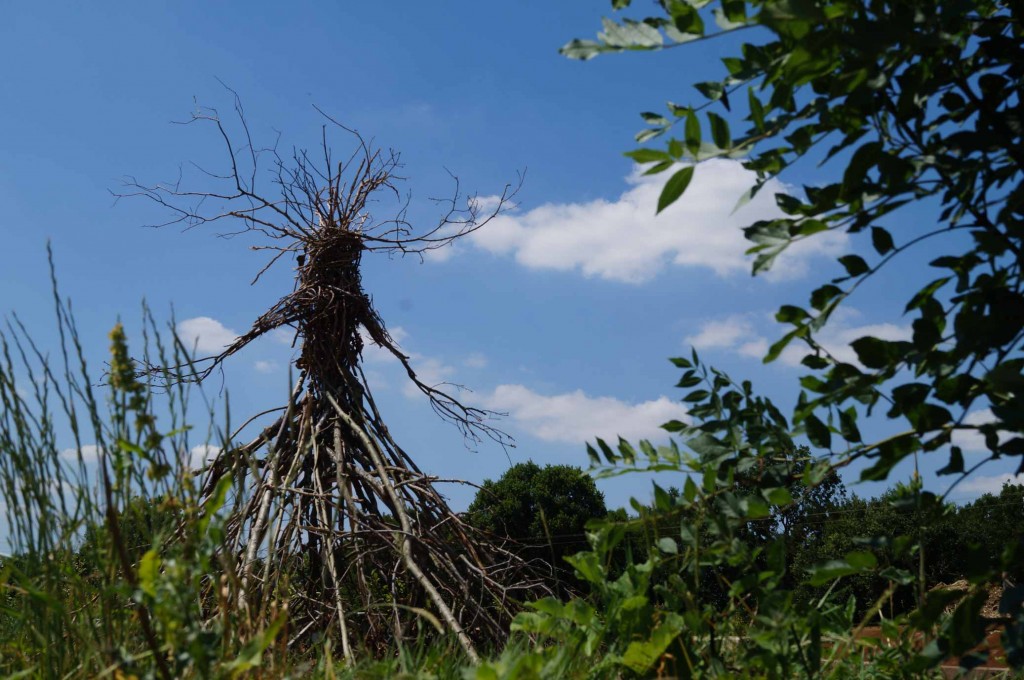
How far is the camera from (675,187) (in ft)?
4.80

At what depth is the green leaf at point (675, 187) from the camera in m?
1.46

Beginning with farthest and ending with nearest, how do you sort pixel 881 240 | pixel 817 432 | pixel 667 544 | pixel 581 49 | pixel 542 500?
pixel 542 500, pixel 667 544, pixel 817 432, pixel 881 240, pixel 581 49

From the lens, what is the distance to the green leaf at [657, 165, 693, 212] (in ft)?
4.80

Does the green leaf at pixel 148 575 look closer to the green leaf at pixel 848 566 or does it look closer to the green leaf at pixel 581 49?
the green leaf at pixel 581 49

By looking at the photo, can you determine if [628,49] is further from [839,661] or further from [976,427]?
[839,661]

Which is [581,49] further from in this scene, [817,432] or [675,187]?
[817,432]

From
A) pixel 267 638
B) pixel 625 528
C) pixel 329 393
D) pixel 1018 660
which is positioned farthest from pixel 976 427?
pixel 329 393

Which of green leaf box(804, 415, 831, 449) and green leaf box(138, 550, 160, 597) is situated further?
green leaf box(804, 415, 831, 449)

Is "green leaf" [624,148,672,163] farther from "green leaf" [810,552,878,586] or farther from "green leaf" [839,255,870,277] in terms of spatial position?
"green leaf" [810,552,878,586]

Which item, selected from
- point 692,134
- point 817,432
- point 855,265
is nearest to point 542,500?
point 817,432

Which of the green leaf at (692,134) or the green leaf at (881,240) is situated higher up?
the green leaf at (692,134)

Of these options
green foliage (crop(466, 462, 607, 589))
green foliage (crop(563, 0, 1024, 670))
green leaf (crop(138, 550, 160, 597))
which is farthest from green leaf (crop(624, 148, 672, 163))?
green foliage (crop(466, 462, 607, 589))

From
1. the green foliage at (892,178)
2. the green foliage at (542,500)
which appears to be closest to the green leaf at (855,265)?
the green foliage at (892,178)

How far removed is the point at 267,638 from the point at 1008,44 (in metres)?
1.80
